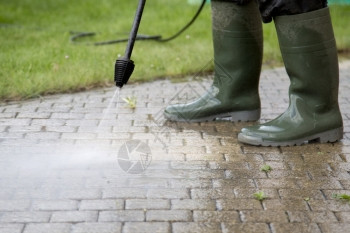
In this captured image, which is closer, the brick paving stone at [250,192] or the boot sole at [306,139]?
the brick paving stone at [250,192]

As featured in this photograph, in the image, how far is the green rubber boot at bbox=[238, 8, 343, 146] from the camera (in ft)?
11.6

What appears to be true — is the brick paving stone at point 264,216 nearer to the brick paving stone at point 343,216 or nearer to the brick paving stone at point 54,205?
the brick paving stone at point 343,216

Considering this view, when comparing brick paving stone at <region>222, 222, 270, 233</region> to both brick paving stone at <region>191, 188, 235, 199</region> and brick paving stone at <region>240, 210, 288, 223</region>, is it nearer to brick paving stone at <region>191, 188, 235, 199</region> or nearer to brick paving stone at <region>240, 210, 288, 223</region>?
brick paving stone at <region>240, 210, 288, 223</region>

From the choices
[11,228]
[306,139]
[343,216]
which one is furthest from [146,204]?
[306,139]

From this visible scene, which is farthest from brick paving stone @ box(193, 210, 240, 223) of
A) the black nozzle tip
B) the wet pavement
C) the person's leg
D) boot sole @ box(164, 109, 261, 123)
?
boot sole @ box(164, 109, 261, 123)

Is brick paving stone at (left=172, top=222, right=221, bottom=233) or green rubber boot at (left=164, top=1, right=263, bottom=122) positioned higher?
green rubber boot at (left=164, top=1, right=263, bottom=122)

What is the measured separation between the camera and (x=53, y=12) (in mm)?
7434

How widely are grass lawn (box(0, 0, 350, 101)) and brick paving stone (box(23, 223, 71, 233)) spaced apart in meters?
1.94

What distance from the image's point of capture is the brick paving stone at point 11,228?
264 centimetres

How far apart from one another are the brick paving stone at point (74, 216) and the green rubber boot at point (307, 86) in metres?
1.15

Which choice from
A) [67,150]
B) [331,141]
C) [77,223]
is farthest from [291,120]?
[77,223]

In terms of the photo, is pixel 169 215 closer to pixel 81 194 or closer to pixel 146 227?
pixel 146 227

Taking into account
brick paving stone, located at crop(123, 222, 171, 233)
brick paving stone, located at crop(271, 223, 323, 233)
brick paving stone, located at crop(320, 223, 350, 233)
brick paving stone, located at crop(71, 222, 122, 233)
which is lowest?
brick paving stone, located at crop(320, 223, 350, 233)

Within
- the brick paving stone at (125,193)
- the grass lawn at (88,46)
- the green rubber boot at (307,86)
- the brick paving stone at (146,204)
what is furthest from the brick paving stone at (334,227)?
the grass lawn at (88,46)
